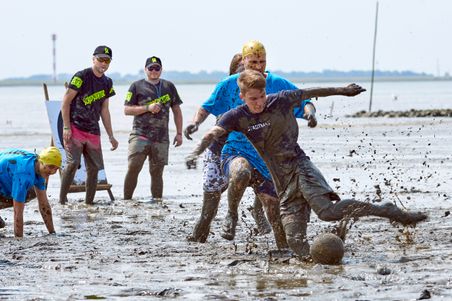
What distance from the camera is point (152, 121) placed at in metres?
16.8

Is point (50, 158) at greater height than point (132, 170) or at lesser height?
greater

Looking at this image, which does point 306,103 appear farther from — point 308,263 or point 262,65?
point 308,263

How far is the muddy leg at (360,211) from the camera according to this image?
980cm

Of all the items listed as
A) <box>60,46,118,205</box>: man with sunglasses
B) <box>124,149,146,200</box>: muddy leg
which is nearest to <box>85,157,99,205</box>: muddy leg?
<box>60,46,118,205</box>: man with sunglasses

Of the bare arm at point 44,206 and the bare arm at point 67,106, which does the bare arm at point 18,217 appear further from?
the bare arm at point 67,106

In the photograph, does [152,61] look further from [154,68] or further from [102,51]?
[102,51]

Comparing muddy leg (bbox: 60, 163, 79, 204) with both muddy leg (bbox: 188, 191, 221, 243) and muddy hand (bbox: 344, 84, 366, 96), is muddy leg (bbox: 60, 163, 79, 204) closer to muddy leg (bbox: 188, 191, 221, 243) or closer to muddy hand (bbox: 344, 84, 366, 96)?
muddy leg (bbox: 188, 191, 221, 243)

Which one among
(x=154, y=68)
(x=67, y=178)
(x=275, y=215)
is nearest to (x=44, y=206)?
(x=275, y=215)

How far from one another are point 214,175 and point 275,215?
0.87 metres

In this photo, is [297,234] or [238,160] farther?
[238,160]

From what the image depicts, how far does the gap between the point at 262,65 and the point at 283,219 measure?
1.45 m

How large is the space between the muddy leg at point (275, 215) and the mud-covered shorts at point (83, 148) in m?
5.46

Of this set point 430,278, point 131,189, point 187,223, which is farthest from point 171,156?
point 430,278

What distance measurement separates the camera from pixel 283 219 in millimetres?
10289
